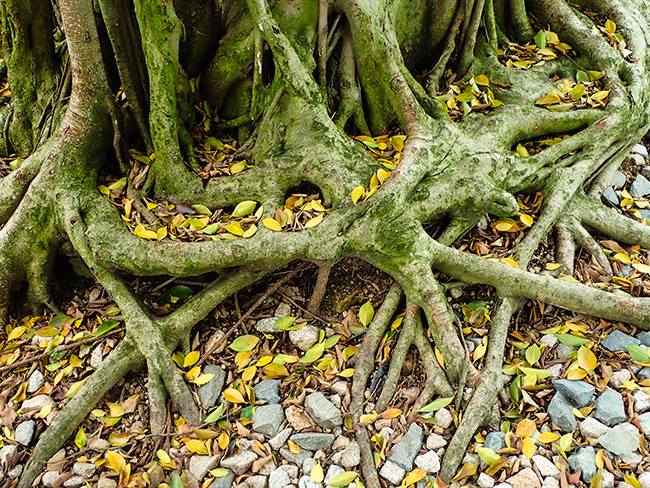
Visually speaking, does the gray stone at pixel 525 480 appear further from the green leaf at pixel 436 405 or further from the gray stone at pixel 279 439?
the gray stone at pixel 279 439

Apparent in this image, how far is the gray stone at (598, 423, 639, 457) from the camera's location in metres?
1.99

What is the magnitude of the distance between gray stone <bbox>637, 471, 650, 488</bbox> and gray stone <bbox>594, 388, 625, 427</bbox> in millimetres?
231

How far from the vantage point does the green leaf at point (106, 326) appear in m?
2.72

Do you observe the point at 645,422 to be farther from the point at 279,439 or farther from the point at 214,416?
the point at 214,416

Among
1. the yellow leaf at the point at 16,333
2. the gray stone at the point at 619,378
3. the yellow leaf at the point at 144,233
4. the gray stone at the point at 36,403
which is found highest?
the yellow leaf at the point at 144,233

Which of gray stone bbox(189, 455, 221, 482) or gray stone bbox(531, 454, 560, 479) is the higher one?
gray stone bbox(189, 455, 221, 482)

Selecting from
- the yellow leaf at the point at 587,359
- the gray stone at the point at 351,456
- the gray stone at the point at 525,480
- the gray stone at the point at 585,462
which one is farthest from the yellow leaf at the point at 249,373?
the yellow leaf at the point at 587,359

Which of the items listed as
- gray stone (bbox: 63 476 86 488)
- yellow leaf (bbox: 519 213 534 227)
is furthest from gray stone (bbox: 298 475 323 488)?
yellow leaf (bbox: 519 213 534 227)

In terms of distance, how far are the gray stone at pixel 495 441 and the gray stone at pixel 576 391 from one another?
370 mm

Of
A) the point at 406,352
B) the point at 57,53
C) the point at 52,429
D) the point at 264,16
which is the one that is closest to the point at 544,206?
the point at 406,352

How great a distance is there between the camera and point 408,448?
213 centimetres

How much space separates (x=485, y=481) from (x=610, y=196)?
2361 millimetres

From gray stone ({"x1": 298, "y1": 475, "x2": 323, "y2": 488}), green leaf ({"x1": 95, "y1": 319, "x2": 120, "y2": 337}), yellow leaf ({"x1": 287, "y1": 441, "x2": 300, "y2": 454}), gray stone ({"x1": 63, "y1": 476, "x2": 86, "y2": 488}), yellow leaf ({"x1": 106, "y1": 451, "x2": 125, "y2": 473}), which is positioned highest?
green leaf ({"x1": 95, "y1": 319, "x2": 120, "y2": 337})

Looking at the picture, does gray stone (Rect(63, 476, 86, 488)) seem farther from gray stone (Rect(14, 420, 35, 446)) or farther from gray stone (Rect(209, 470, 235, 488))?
gray stone (Rect(209, 470, 235, 488))
